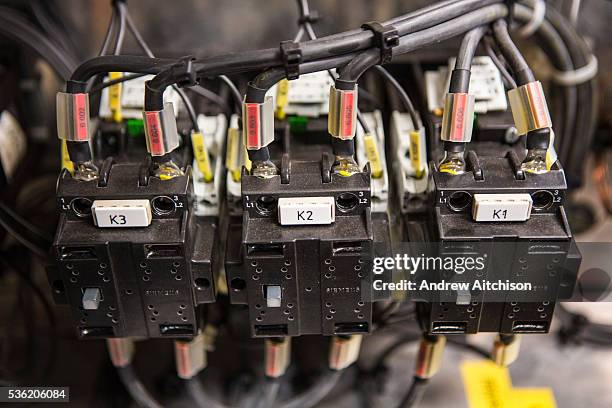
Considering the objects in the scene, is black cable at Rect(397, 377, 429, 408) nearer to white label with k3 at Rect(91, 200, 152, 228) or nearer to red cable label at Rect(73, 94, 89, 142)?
white label with k3 at Rect(91, 200, 152, 228)

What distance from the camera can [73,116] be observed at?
86cm

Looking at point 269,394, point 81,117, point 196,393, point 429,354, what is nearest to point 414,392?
point 429,354

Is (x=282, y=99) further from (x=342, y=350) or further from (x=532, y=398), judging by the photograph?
(x=532, y=398)

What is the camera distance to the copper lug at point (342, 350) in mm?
1059

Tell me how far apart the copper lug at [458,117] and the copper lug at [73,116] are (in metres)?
0.44

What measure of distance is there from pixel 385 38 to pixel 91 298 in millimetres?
489

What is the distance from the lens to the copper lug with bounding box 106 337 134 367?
41.1 inches

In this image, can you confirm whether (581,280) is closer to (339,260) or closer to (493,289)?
(493,289)

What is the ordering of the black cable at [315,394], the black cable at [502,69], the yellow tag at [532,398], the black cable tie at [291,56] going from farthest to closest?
the yellow tag at [532,398] < the black cable at [315,394] < the black cable at [502,69] < the black cable tie at [291,56]

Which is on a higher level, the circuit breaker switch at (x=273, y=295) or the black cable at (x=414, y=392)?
the circuit breaker switch at (x=273, y=295)

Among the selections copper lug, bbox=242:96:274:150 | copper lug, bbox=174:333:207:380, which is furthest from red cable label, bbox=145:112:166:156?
copper lug, bbox=174:333:207:380

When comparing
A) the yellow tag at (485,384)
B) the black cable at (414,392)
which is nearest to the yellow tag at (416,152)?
the black cable at (414,392)

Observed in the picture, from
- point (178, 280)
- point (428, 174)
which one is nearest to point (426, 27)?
point (428, 174)

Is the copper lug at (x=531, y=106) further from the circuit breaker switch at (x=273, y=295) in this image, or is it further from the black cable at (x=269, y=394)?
the black cable at (x=269, y=394)
